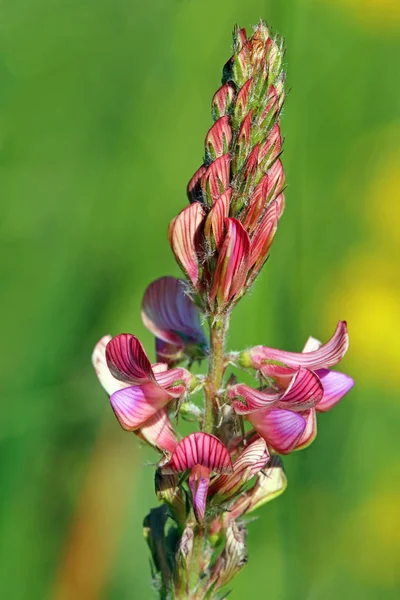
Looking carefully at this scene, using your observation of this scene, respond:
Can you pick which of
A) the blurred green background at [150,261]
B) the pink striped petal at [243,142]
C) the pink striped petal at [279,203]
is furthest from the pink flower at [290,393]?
the blurred green background at [150,261]

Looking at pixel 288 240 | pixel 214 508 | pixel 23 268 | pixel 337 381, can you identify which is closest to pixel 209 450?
pixel 214 508

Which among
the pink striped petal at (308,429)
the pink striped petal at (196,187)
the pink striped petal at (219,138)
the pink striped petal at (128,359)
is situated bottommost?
the pink striped petal at (308,429)

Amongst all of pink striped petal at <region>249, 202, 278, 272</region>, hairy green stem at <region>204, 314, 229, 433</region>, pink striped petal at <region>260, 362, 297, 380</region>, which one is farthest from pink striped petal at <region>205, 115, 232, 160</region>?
pink striped petal at <region>260, 362, 297, 380</region>

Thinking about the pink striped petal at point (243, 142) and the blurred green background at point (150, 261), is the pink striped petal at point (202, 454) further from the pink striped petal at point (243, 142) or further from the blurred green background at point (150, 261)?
the blurred green background at point (150, 261)

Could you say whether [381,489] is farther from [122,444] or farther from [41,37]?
[41,37]

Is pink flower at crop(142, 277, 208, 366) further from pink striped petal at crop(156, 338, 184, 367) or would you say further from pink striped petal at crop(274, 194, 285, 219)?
pink striped petal at crop(274, 194, 285, 219)

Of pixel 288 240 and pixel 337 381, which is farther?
pixel 288 240

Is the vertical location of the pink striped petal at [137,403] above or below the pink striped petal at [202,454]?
above
